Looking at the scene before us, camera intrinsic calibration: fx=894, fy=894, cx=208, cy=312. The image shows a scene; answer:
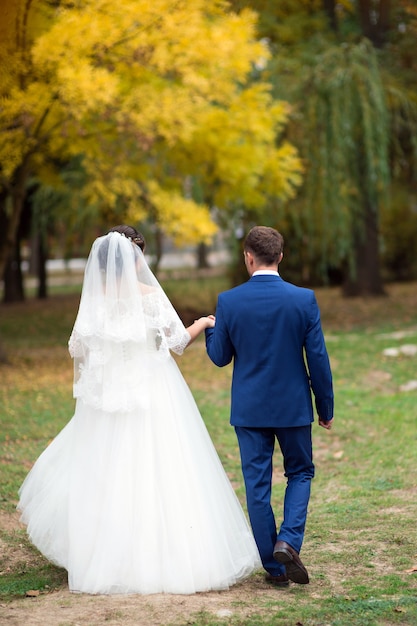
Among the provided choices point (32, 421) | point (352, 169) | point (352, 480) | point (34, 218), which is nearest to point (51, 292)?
point (34, 218)

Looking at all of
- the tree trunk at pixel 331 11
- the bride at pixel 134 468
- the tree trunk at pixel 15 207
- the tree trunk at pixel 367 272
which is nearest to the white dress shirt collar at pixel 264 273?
the bride at pixel 134 468

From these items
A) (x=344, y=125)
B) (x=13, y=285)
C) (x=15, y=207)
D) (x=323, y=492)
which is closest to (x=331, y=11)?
(x=344, y=125)

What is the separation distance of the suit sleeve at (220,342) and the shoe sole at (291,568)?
1.00 meters

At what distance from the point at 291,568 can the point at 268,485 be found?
0.42 m

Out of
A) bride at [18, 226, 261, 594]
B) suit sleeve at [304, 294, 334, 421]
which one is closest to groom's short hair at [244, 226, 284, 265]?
suit sleeve at [304, 294, 334, 421]

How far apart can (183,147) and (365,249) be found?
26.8 feet

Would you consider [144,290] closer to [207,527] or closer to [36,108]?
[207,527]

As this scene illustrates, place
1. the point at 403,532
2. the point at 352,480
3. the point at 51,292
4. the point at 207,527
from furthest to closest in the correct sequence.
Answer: the point at 51,292 < the point at 352,480 < the point at 403,532 < the point at 207,527

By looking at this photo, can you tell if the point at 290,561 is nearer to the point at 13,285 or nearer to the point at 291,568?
the point at 291,568

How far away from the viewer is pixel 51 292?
29609mm

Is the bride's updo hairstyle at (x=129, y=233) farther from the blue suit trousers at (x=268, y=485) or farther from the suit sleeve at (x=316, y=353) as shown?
the blue suit trousers at (x=268, y=485)

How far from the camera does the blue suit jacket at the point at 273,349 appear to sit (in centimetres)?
445

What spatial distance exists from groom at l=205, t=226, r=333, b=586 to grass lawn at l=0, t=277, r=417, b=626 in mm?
373

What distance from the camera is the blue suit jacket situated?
4.45 m
